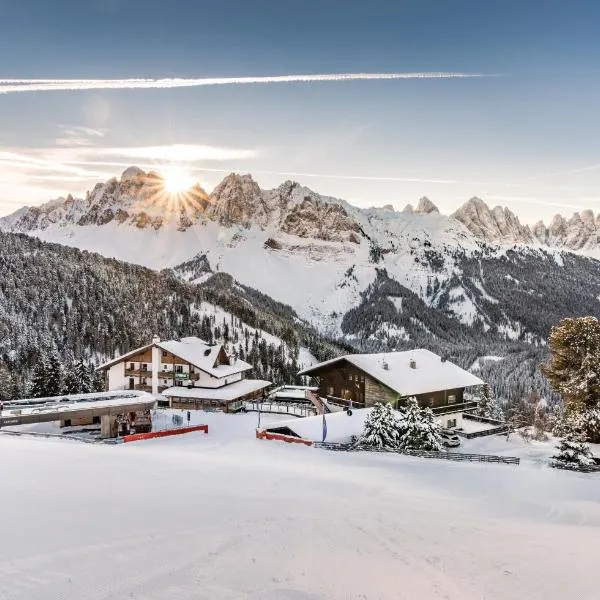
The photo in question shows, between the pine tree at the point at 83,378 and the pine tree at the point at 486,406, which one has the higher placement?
Result: the pine tree at the point at 83,378

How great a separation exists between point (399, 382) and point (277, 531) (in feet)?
123

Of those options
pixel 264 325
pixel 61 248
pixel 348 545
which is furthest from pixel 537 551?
pixel 61 248

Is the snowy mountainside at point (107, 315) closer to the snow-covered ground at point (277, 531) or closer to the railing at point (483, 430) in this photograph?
the railing at point (483, 430)

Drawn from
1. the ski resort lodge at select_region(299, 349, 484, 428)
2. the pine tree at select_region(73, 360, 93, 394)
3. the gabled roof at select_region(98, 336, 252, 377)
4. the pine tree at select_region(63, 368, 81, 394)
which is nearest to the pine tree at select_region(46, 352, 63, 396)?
the pine tree at select_region(63, 368, 81, 394)

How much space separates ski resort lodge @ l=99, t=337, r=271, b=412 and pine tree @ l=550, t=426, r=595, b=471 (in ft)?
123

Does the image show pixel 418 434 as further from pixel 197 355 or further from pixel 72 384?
pixel 72 384

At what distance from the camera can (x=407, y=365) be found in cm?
5644

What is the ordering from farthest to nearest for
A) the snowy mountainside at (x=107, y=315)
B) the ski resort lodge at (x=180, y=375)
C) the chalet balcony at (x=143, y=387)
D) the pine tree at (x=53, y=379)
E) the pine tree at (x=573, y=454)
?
1. the snowy mountainside at (x=107, y=315)
2. the chalet balcony at (x=143, y=387)
3. the ski resort lodge at (x=180, y=375)
4. the pine tree at (x=53, y=379)
5. the pine tree at (x=573, y=454)

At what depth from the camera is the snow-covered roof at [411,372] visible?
52.2 m

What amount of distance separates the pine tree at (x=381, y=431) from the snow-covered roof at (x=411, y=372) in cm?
1442

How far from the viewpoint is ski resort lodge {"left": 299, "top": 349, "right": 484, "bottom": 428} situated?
172 ft

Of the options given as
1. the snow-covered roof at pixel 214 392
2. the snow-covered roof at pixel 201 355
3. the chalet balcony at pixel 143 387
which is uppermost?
the snow-covered roof at pixel 201 355

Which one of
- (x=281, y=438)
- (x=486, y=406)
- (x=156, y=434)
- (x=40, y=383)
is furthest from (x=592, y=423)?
(x=40, y=383)

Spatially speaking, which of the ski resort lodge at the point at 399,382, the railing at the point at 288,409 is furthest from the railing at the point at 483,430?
the railing at the point at 288,409
